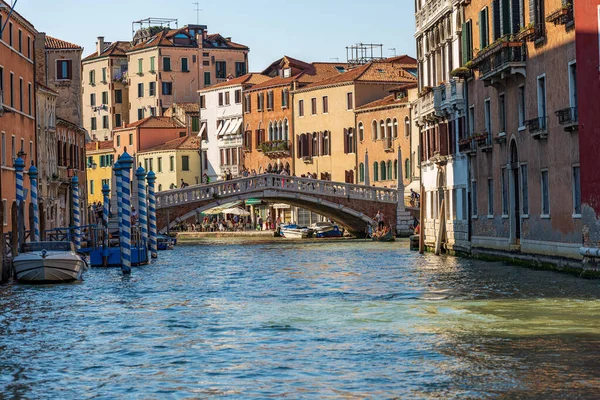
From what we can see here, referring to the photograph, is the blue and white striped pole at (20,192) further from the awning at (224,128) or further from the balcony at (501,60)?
the awning at (224,128)

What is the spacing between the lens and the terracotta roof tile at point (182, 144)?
76.4 metres

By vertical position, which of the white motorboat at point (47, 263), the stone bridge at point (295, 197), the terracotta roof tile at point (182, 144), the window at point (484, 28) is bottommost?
the white motorboat at point (47, 263)

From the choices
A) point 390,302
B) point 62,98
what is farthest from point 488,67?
point 62,98

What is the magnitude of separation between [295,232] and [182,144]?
20.6 m

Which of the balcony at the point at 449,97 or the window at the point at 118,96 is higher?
the window at the point at 118,96

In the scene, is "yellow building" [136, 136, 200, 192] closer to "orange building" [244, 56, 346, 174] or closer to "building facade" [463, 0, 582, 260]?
"orange building" [244, 56, 346, 174]

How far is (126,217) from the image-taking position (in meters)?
28.5

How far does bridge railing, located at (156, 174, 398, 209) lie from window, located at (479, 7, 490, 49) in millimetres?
22090

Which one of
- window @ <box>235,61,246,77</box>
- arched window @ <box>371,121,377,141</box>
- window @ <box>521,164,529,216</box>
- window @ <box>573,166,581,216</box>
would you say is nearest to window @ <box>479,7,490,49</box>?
window @ <box>521,164,529,216</box>

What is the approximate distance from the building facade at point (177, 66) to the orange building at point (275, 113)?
9243mm

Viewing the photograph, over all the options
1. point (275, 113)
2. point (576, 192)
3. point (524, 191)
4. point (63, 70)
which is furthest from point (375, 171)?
point (576, 192)

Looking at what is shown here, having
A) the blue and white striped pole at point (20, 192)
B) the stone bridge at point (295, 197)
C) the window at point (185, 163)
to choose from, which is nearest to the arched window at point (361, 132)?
the stone bridge at point (295, 197)

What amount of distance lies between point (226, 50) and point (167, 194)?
107ft

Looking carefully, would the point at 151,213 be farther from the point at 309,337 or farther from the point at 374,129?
→ the point at 374,129
